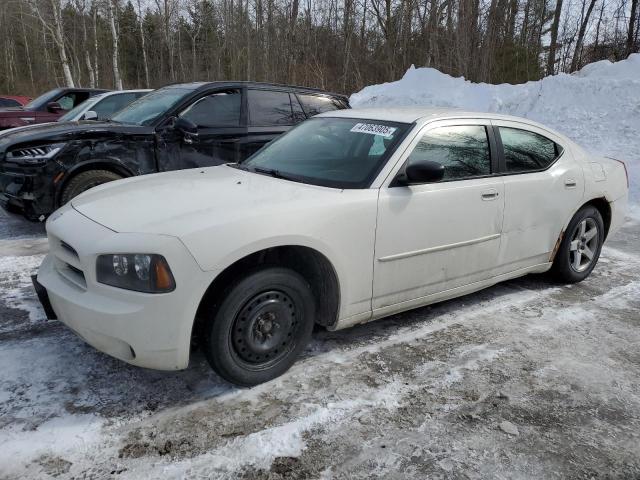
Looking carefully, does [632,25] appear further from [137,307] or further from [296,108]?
[137,307]

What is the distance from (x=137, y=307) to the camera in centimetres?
244

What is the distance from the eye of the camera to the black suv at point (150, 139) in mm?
5270

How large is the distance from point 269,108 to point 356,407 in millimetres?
4776

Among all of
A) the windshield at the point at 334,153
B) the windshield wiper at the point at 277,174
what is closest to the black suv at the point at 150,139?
the windshield at the point at 334,153

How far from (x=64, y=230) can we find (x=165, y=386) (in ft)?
3.42

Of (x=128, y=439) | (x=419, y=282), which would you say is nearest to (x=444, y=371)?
(x=419, y=282)

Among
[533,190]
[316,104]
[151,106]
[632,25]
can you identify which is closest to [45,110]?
[151,106]

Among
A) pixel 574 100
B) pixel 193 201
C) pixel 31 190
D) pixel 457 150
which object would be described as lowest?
pixel 31 190

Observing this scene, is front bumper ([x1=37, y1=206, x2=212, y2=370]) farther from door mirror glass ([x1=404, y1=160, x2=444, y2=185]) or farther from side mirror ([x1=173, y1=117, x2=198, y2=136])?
side mirror ([x1=173, y1=117, x2=198, y2=136])

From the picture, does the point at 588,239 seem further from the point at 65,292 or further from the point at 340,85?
the point at 340,85

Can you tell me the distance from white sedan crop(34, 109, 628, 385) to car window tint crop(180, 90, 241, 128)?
7.83 ft

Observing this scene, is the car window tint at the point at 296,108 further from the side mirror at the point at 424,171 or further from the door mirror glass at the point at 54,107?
the door mirror glass at the point at 54,107

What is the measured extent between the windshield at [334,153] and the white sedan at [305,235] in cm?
1

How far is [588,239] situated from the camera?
4781 mm
